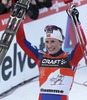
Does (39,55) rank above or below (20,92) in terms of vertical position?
above

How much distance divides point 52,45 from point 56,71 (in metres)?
0.24

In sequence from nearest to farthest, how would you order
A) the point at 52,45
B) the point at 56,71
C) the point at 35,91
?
the point at 52,45 < the point at 56,71 < the point at 35,91

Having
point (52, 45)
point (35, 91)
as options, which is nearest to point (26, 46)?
point (52, 45)

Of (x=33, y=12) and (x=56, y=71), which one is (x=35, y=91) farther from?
(x=56, y=71)

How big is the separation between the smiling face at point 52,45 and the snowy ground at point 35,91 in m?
1.63

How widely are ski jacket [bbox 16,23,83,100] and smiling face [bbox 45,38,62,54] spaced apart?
61mm

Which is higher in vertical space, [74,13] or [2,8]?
[2,8]

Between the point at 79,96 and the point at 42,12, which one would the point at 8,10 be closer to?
the point at 42,12

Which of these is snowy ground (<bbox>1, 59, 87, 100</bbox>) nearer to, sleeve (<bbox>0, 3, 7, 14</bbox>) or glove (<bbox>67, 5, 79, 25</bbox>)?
sleeve (<bbox>0, 3, 7, 14</bbox>)

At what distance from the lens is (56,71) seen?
3.25 metres

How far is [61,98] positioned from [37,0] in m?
2.26

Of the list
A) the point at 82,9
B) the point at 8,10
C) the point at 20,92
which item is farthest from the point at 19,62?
the point at 82,9

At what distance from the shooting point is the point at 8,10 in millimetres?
4750

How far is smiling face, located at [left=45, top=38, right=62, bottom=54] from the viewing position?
314cm
